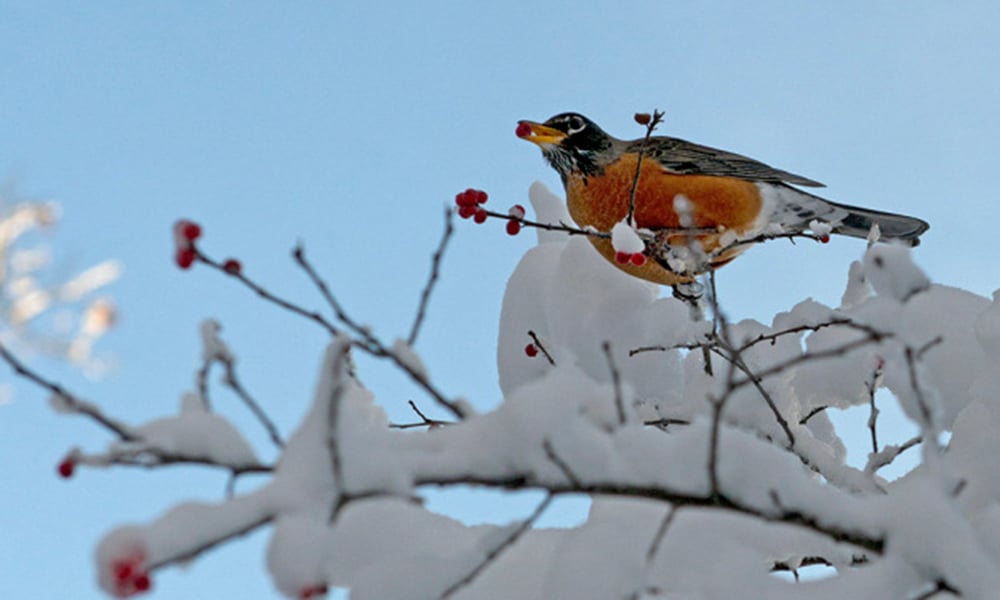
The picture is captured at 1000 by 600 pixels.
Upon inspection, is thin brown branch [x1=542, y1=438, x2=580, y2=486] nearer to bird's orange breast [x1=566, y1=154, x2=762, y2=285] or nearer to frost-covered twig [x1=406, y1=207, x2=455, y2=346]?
frost-covered twig [x1=406, y1=207, x2=455, y2=346]

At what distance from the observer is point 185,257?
1394 mm

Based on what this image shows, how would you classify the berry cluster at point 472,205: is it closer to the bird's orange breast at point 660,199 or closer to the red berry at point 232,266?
the bird's orange breast at point 660,199

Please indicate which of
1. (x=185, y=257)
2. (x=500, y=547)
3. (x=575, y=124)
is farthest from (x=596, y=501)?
(x=575, y=124)

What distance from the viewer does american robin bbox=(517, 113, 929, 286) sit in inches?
132

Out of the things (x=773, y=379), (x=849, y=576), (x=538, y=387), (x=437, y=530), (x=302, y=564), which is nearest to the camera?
A: (x=302, y=564)

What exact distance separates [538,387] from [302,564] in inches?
12.0

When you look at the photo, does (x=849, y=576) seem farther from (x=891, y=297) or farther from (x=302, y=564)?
(x=302, y=564)

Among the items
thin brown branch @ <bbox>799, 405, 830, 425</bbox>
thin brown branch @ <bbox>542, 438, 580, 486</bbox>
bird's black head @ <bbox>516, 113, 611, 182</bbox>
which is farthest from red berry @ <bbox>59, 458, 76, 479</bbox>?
bird's black head @ <bbox>516, 113, 611, 182</bbox>

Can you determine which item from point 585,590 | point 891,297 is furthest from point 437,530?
point 891,297

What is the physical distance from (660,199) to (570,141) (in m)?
0.58

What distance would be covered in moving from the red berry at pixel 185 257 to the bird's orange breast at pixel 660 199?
7.00 ft

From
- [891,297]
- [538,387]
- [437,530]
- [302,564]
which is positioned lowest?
[437,530]

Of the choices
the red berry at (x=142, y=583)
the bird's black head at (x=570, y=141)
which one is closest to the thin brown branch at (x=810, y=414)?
the bird's black head at (x=570, y=141)

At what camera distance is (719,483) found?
1.04 meters
